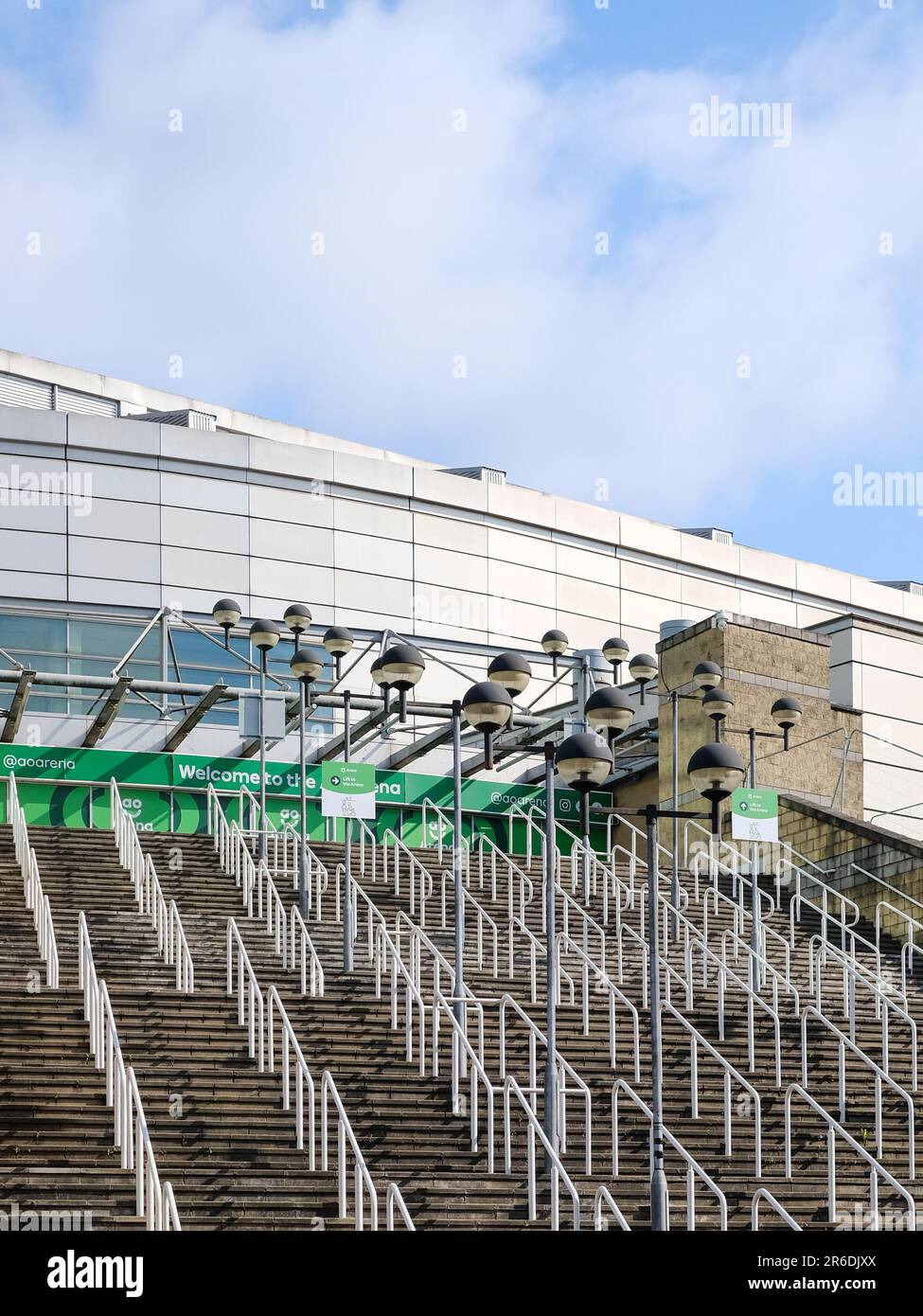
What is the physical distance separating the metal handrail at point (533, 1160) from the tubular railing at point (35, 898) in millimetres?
4573

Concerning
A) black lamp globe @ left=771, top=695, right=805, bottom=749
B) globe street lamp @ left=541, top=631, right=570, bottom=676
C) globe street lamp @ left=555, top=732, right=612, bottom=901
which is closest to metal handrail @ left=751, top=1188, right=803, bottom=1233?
globe street lamp @ left=555, top=732, right=612, bottom=901

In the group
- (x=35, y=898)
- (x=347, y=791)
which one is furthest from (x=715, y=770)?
(x=35, y=898)

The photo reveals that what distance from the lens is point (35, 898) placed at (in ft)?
71.4

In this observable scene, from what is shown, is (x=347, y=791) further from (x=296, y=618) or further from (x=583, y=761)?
(x=583, y=761)

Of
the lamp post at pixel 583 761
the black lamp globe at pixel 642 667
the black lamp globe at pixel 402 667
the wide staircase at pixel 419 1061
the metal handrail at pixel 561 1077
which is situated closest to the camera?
the wide staircase at pixel 419 1061

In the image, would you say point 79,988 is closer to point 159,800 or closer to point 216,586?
point 159,800

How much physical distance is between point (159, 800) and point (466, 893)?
929 cm

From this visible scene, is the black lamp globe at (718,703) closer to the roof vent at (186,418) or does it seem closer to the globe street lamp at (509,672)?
the globe street lamp at (509,672)

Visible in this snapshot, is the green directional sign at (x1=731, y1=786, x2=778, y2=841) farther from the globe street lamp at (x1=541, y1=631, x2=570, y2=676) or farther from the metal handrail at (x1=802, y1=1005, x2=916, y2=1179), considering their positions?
the globe street lamp at (x1=541, y1=631, x2=570, y2=676)

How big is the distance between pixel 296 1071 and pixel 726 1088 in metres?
3.58

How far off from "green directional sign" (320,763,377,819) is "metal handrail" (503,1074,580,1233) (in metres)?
4.94

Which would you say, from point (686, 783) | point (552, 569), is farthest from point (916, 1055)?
point (552, 569)

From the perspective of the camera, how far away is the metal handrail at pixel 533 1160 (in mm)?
15203

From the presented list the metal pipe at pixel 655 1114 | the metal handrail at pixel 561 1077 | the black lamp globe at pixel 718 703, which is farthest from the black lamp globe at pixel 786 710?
the metal pipe at pixel 655 1114
